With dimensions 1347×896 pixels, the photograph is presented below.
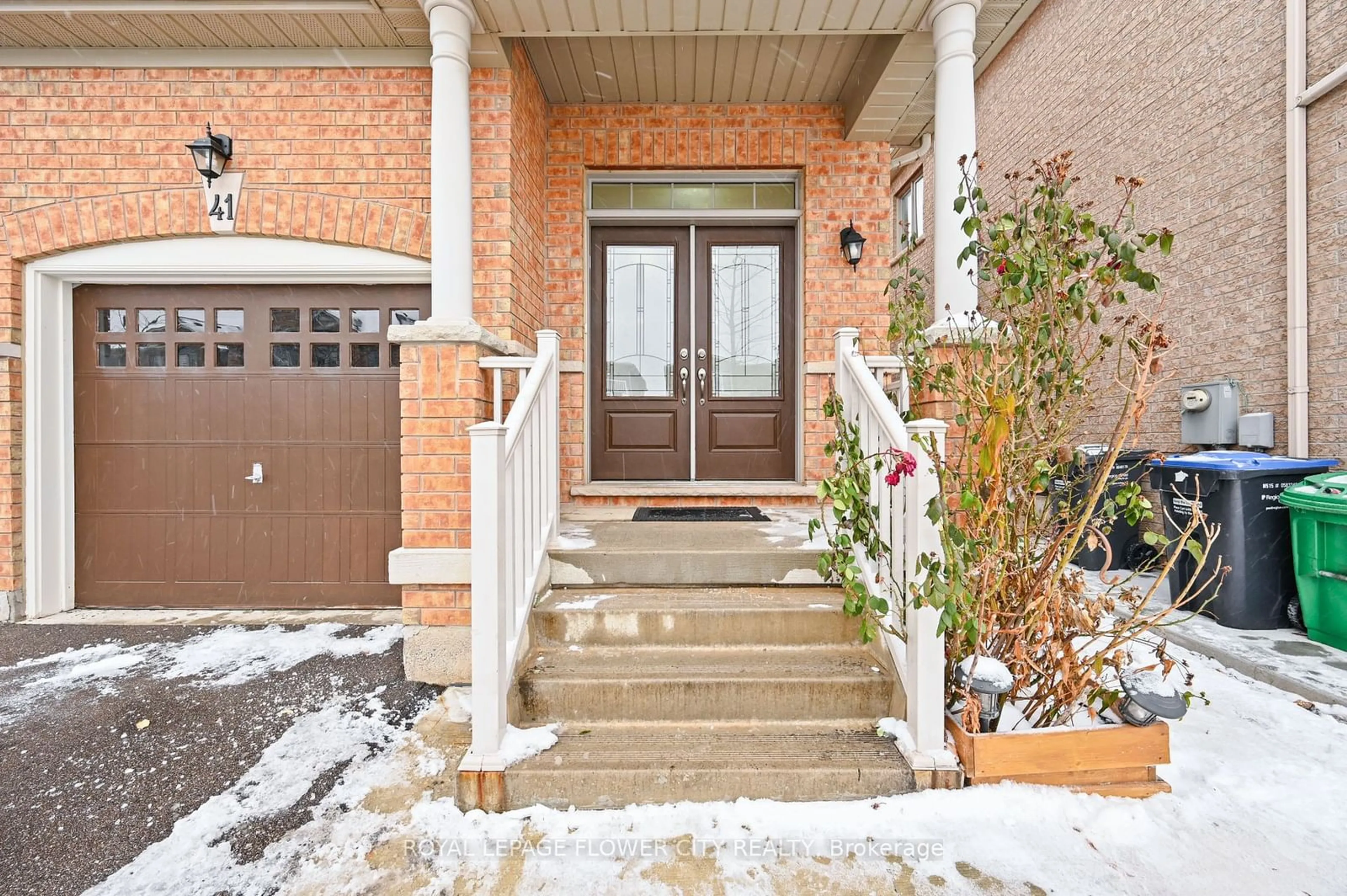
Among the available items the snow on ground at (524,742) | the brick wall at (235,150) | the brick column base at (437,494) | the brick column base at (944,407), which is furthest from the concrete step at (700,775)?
the brick wall at (235,150)

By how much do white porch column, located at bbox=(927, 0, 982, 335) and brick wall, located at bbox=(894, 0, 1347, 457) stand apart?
1444 mm

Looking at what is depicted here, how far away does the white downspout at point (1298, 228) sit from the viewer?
347 centimetres

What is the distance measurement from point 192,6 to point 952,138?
3.81 m

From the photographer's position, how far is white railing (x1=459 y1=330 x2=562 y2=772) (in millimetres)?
1786

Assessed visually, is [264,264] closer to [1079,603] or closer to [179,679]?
[179,679]

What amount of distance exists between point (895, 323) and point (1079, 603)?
1.20m

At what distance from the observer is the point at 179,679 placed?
2648mm

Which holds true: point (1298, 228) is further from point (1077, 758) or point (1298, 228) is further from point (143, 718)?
point (143, 718)

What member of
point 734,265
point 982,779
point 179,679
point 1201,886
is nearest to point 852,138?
point 734,265

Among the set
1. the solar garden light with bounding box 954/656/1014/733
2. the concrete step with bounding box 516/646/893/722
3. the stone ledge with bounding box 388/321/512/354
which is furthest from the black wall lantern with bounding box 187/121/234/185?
the solar garden light with bounding box 954/656/1014/733

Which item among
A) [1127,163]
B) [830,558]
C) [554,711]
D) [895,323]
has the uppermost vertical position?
[1127,163]

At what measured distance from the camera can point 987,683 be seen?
1.78 m

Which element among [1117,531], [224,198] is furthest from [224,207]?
[1117,531]

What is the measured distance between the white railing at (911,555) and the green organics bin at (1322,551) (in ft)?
7.71
